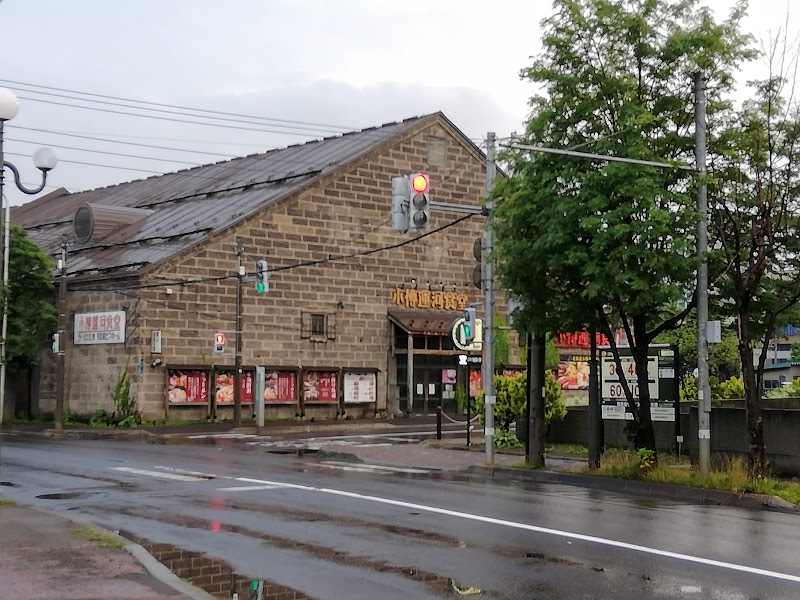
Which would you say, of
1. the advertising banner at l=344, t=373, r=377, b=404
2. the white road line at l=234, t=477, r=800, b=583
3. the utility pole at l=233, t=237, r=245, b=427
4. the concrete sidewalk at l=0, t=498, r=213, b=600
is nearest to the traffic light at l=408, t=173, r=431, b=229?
the white road line at l=234, t=477, r=800, b=583

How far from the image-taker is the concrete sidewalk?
8.52 meters

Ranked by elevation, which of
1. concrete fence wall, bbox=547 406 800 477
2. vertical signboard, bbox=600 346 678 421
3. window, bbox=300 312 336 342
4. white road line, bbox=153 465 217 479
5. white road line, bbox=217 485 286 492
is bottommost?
white road line, bbox=153 465 217 479

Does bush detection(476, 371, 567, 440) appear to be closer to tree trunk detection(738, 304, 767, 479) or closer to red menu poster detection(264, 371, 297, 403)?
tree trunk detection(738, 304, 767, 479)

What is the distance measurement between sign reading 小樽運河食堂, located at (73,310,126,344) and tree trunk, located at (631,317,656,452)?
2341 centimetres

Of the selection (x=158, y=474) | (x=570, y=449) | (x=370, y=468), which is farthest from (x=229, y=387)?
(x=158, y=474)

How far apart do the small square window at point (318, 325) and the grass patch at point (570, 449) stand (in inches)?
695

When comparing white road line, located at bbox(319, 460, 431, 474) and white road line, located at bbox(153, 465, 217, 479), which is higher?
white road line, located at bbox(153, 465, 217, 479)

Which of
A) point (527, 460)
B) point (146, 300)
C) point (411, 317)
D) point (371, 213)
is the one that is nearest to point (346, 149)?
point (371, 213)

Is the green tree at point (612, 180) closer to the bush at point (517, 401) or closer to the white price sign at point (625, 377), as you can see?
the white price sign at point (625, 377)

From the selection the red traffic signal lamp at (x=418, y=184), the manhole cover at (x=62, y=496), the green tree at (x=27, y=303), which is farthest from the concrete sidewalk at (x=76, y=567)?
the green tree at (x=27, y=303)

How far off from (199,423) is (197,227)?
8.17 m

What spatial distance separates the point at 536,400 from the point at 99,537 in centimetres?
1232

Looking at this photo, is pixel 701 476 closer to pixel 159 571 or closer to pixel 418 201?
pixel 418 201

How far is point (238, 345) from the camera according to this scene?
37.7m
